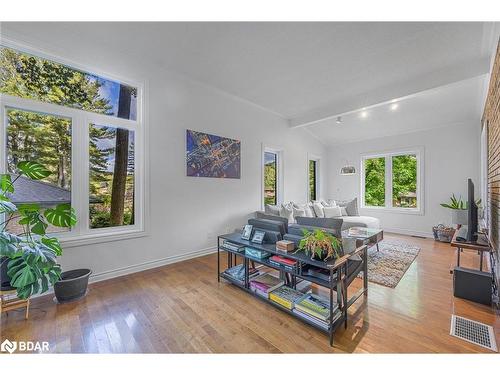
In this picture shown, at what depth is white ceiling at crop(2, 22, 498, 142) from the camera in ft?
7.97

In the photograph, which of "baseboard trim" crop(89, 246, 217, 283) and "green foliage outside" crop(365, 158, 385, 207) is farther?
"green foliage outside" crop(365, 158, 385, 207)

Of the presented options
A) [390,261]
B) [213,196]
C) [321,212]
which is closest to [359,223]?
[321,212]

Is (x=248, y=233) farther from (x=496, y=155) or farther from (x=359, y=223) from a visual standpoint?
(x=359, y=223)

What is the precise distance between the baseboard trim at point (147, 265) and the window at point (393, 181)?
473 cm

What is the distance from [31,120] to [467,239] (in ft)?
16.7

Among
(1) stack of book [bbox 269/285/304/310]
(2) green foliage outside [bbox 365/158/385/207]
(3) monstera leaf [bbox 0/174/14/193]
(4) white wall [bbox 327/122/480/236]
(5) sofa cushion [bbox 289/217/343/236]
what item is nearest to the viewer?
(3) monstera leaf [bbox 0/174/14/193]

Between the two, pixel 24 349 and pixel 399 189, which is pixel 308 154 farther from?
pixel 24 349

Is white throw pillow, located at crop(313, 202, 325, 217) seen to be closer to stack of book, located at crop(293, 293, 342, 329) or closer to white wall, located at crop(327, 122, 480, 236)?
white wall, located at crop(327, 122, 480, 236)

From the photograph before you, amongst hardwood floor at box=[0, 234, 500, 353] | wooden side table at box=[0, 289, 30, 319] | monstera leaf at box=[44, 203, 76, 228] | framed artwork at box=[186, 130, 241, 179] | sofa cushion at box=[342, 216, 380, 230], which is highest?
framed artwork at box=[186, 130, 241, 179]

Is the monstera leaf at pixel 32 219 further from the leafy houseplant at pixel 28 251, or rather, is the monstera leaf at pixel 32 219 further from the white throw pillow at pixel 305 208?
the white throw pillow at pixel 305 208

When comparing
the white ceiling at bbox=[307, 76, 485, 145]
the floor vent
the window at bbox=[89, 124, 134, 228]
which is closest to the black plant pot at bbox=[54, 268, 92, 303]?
the window at bbox=[89, 124, 134, 228]

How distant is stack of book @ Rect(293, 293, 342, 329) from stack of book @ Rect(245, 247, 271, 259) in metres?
0.49

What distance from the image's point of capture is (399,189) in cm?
548
